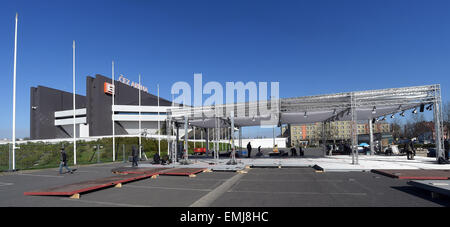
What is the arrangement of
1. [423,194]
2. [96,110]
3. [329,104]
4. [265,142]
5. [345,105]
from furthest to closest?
[265,142] → [96,110] → [329,104] → [345,105] → [423,194]

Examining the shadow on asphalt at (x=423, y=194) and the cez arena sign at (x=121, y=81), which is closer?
the shadow on asphalt at (x=423, y=194)

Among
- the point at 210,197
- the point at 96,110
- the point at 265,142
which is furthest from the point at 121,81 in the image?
the point at 210,197

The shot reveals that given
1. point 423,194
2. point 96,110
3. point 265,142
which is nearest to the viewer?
point 423,194

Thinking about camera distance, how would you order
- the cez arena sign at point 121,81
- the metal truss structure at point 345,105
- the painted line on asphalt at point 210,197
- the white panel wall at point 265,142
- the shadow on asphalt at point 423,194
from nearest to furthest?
1. the shadow on asphalt at point 423,194
2. the painted line on asphalt at point 210,197
3. the metal truss structure at point 345,105
4. the cez arena sign at point 121,81
5. the white panel wall at point 265,142

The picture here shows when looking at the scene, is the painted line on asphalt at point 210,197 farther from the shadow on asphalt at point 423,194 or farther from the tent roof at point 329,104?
the tent roof at point 329,104

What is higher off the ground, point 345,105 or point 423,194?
point 345,105

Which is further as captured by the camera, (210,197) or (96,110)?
(96,110)

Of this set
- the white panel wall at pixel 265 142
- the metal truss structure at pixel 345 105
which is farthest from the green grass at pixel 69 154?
the white panel wall at pixel 265 142

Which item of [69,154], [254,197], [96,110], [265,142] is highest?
[96,110]

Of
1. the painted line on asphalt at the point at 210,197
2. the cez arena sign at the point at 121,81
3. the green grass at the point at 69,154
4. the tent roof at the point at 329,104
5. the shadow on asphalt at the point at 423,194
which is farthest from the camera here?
the cez arena sign at the point at 121,81

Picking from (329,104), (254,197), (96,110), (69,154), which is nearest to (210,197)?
(254,197)

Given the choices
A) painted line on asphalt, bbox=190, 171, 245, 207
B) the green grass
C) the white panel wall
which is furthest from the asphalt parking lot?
the white panel wall

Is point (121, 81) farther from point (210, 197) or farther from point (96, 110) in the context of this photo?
point (210, 197)

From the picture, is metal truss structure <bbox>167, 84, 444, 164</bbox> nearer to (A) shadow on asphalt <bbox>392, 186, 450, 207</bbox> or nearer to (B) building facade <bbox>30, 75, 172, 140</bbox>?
(A) shadow on asphalt <bbox>392, 186, 450, 207</bbox>
